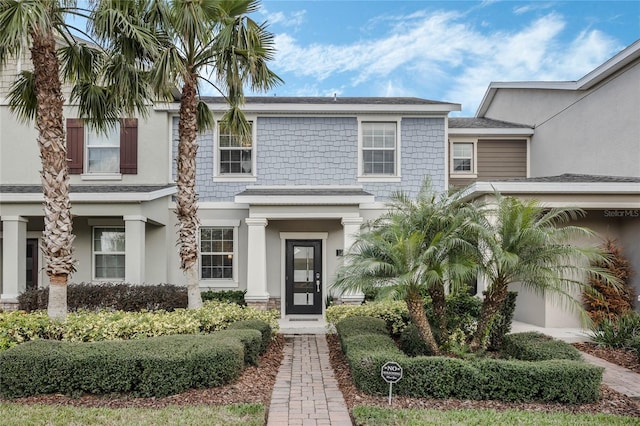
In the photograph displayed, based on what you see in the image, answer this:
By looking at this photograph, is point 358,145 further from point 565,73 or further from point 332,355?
point 565,73

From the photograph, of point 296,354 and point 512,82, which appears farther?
point 512,82

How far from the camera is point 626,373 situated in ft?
24.1

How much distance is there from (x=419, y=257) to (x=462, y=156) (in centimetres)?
930

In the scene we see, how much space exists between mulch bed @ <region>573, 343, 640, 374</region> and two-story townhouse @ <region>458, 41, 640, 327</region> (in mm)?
1899

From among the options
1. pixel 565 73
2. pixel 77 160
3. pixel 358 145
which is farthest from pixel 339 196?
pixel 565 73

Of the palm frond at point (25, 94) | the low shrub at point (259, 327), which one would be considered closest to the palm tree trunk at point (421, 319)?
the low shrub at point (259, 327)

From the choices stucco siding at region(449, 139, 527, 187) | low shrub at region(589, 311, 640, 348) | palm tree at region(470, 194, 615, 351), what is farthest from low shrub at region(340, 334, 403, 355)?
stucco siding at region(449, 139, 527, 187)

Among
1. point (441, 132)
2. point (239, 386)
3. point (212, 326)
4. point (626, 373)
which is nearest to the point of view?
point (239, 386)

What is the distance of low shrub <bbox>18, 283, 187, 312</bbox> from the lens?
10336mm

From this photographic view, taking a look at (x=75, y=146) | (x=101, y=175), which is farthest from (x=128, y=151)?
(x=75, y=146)

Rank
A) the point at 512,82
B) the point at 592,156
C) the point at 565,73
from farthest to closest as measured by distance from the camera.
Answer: the point at 565,73
the point at 512,82
the point at 592,156

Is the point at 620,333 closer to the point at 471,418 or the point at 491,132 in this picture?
the point at 471,418

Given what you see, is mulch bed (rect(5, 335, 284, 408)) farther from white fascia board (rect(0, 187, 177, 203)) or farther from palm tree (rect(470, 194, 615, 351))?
white fascia board (rect(0, 187, 177, 203))

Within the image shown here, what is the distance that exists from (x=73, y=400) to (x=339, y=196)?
7507 mm
